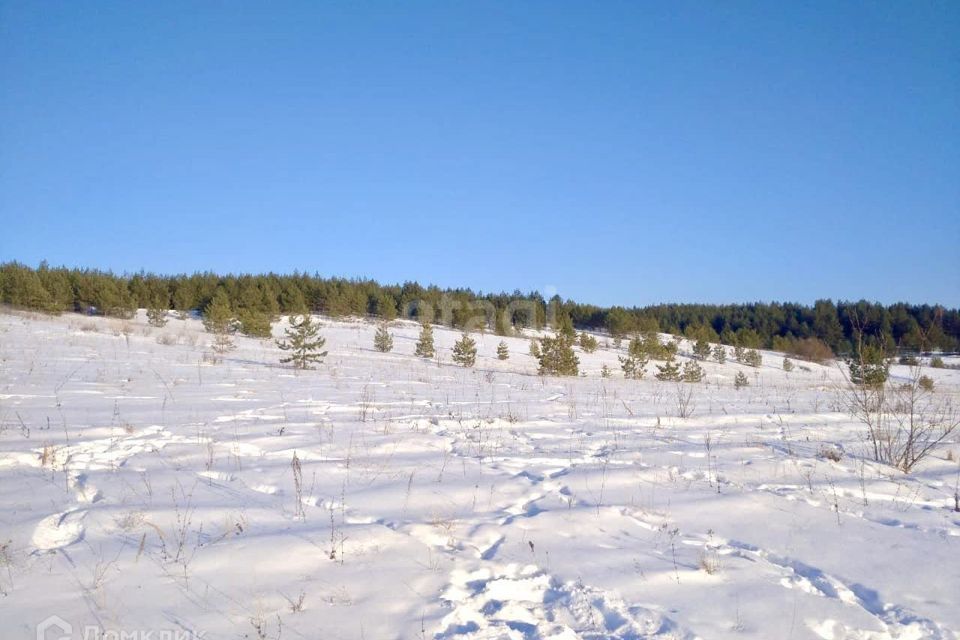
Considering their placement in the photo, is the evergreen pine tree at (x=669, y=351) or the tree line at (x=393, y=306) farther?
the tree line at (x=393, y=306)

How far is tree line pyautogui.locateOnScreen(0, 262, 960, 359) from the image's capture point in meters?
33.8

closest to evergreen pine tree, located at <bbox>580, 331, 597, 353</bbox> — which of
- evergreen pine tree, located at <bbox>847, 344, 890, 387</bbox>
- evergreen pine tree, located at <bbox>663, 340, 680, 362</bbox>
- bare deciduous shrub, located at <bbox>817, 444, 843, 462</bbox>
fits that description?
evergreen pine tree, located at <bbox>663, 340, 680, 362</bbox>

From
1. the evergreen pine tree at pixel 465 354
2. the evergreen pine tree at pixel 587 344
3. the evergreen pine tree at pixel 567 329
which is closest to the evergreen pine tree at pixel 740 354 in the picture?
the evergreen pine tree at pixel 587 344

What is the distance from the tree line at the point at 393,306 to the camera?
33781mm

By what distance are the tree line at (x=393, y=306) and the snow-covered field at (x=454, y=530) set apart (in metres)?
17.3

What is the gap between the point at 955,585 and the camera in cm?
261

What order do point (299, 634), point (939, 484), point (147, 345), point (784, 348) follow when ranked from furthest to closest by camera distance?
point (784, 348) < point (147, 345) < point (939, 484) < point (299, 634)

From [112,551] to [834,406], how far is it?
9.99 meters

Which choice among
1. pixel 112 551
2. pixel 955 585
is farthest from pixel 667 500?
pixel 112 551

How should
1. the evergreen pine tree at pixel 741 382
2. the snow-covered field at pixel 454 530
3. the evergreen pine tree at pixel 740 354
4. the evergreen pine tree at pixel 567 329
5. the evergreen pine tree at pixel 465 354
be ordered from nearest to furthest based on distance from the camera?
the snow-covered field at pixel 454 530 → the evergreen pine tree at pixel 741 382 → the evergreen pine tree at pixel 465 354 → the evergreen pine tree at pixel 567 329 → the evergreen pine tree at pixel 740 354

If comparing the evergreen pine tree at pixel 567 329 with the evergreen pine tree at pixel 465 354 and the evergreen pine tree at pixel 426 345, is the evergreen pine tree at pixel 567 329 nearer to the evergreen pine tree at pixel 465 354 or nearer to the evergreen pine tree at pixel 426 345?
the evergreen pine tree at pixel 465 354

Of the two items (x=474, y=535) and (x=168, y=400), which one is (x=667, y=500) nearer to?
(x=474, y=535)

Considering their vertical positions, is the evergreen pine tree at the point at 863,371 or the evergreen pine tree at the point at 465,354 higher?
the evergreen pine tree at the point at 863,371

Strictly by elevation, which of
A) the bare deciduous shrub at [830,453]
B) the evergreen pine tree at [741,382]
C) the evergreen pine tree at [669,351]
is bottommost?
the evergreen pine tree at [741,382]
